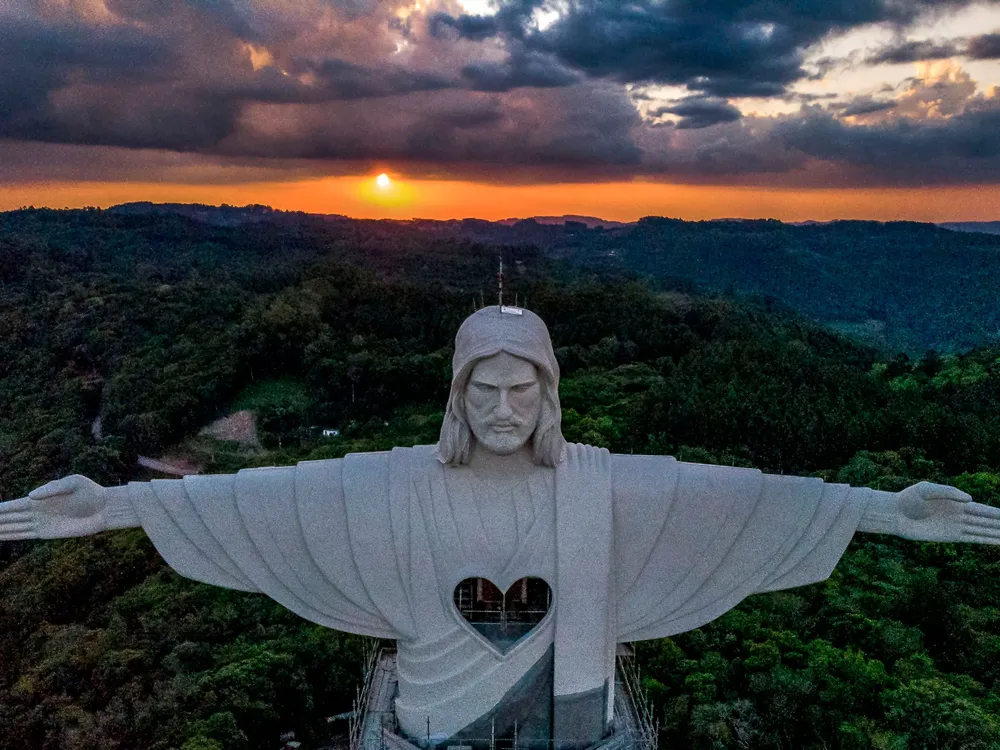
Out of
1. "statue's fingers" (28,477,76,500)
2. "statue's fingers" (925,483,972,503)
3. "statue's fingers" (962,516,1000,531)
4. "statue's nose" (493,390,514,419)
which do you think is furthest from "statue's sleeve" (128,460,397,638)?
"statue's fingers" (962,516,1000,531)

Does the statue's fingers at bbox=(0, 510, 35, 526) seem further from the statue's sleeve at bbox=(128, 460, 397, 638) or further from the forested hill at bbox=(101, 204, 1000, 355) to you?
the forested hill at bbox=(101, 204, 1000, 355)

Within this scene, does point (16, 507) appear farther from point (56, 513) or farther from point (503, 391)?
point (503, 391)

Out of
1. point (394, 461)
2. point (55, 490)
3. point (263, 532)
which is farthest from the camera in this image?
point (394, 461)

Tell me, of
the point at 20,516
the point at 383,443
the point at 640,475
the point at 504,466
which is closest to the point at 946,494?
the point at 640,475

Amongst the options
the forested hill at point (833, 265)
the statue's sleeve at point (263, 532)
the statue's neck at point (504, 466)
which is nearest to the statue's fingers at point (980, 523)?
the statue's neck at point (504, 466)

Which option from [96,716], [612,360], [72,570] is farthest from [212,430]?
[96,716]
